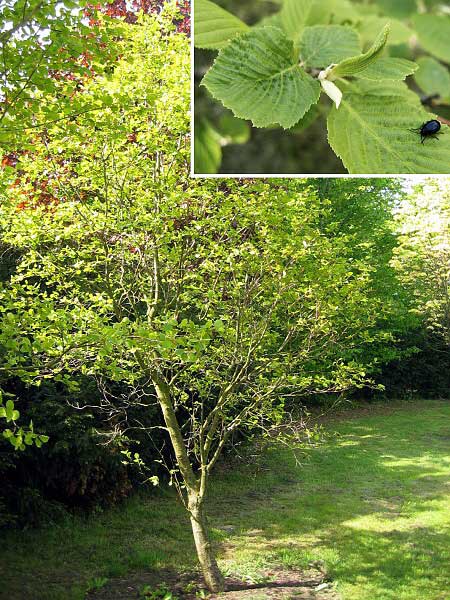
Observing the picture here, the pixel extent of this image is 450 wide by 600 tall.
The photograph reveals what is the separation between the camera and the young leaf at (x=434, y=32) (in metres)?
0.49

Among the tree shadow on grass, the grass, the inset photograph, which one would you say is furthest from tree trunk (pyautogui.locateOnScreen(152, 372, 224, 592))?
the inset photograph

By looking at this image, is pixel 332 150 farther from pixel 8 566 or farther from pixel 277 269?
pixel 8 566

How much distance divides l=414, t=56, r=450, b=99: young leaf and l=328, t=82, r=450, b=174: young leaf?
0.10ft

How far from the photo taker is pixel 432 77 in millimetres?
540

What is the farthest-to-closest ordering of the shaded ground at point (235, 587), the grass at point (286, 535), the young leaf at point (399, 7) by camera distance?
1. the grass at point (286, 535)
2. the shaded ground at point (235, 587)
3. the young leaf at point (399, 7)

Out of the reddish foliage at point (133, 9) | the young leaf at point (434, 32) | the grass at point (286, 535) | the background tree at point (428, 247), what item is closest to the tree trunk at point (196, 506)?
the grass at point (286, 535)

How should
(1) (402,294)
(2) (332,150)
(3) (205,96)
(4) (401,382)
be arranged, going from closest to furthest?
(2) (332,150) → (3) (205,96) → (1) (402,294) → (4) (401,382)

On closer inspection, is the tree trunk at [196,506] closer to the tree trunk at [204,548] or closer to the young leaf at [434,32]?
the tree trunk at [204,548]

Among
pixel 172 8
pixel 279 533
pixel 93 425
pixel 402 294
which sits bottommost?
pixel 279 533

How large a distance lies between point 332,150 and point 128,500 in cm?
626

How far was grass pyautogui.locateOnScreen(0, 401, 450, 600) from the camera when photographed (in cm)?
495

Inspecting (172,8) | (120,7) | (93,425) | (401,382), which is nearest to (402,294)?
(401,382)

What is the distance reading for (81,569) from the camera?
505 centimetres

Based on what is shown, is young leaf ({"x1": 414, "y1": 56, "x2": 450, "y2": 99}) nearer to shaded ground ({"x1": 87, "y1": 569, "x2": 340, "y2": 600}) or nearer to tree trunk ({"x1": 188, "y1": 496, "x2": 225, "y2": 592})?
tree trunk ({"x1": 188, "y1": 496, "x2": 225, "y2": 592})
